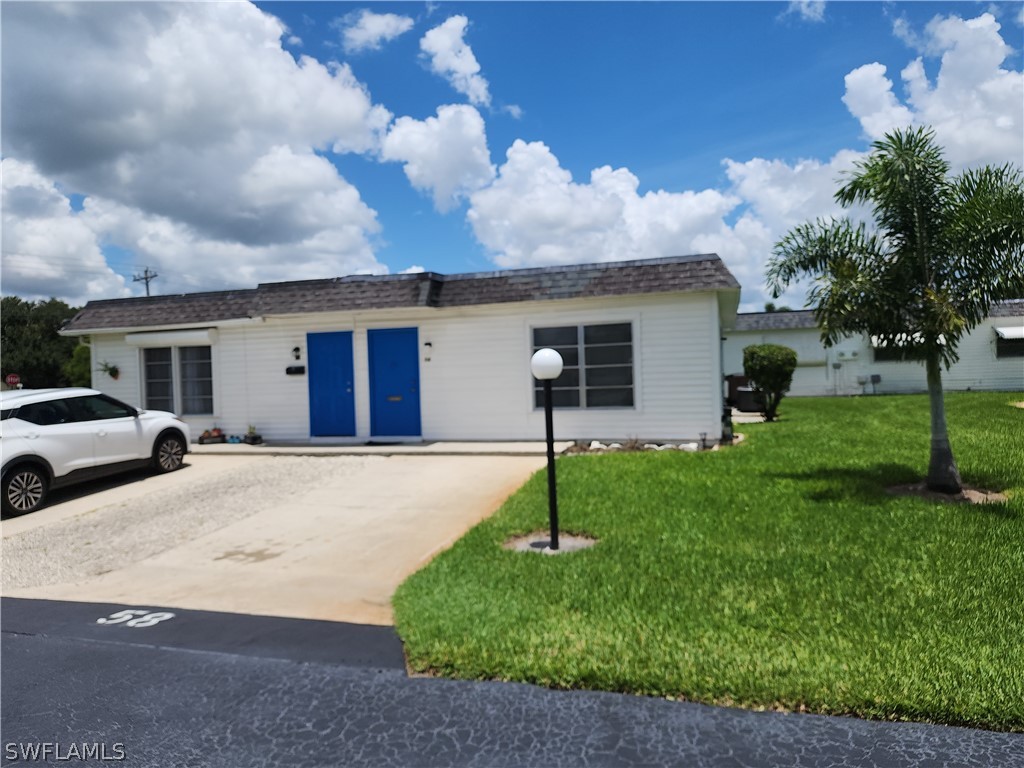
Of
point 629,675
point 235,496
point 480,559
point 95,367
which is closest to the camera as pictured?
point 629,675

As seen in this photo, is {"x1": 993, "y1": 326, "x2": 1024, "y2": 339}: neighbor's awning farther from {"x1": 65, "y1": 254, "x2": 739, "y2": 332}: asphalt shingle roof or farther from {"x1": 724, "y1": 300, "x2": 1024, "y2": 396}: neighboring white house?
{"x1": 65, "y1": 254, "x2": 739, "y2": 332}: asphalt shingle roof

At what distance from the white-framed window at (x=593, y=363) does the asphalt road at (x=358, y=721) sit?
8.16m

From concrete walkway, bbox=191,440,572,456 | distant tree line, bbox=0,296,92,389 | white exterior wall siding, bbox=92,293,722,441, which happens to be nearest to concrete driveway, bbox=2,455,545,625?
concrete walkway, bbox=191,440,572,456

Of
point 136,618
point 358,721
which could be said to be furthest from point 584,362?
point 358,721

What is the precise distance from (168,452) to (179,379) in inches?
162

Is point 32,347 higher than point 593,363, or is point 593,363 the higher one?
point 32,347

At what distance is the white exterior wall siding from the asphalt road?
8.14 meters

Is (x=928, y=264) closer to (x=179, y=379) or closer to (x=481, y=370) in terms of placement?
(x=481, y=370)

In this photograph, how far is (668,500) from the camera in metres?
7.38

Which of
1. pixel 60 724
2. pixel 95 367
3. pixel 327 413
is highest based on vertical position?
pixel 95 367

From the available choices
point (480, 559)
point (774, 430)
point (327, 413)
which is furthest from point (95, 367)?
point (774, 430)

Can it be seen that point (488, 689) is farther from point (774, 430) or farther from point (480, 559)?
point (774, 430)

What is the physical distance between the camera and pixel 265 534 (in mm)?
7277

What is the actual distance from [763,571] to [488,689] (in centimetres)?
246
